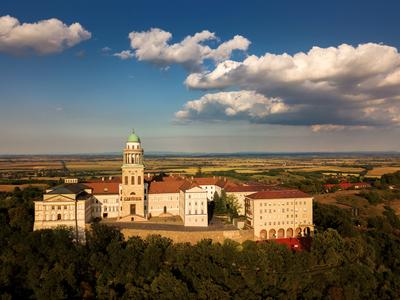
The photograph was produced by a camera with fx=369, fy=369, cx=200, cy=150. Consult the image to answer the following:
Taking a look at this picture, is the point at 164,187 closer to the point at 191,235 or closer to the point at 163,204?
the point at 163,204

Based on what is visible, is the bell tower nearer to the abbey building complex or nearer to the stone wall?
the abbey building complex

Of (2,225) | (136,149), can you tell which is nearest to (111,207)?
(136,149)

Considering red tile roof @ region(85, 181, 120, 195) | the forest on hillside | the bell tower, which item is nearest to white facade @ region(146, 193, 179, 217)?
the bell tower

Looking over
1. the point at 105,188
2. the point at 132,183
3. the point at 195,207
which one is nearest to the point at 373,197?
the point at 195,207

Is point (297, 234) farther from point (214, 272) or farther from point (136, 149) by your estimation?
point (136, 149)

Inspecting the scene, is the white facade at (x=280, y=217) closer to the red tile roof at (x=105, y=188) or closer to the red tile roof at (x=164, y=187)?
the red tile roof at (x=164, y=187)

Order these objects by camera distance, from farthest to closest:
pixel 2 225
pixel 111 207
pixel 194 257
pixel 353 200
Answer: pixel 353 200, pixel 111 207, pixel 2 225, pixel 194 257
